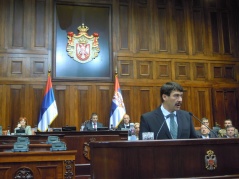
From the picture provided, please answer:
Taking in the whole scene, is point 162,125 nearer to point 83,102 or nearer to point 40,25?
point 83,102

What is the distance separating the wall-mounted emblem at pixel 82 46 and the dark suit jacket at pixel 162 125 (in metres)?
6.67

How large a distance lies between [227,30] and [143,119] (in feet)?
29.2

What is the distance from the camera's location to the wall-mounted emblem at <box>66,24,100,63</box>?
934cm

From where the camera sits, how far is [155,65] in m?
9.87

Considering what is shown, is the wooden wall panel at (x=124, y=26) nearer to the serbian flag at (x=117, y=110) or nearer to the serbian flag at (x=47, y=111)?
the serbian flag at (x=117, y=110)

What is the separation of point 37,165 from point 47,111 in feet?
15.2

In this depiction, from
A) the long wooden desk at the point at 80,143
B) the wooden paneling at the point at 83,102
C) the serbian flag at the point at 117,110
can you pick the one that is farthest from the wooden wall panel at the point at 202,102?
the long wooden desk at the point at 80,143

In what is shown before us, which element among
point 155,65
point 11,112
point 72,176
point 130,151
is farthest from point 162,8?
point 130,151

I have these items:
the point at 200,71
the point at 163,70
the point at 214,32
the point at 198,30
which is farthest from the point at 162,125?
the point at 214,32

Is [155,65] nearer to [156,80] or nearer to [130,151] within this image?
[156,80]

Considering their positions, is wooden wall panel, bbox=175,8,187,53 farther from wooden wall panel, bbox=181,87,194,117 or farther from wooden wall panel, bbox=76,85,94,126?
wooden wall panel, bbox=76,85,94,126

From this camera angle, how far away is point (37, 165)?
3932 millimetres

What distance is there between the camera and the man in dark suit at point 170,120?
9.26ft

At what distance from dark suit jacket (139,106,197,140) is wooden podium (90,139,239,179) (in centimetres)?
61
